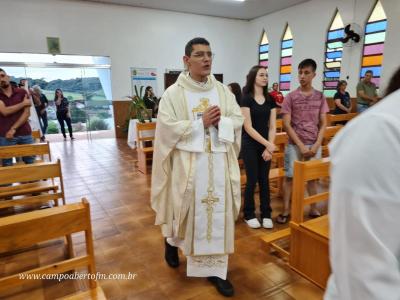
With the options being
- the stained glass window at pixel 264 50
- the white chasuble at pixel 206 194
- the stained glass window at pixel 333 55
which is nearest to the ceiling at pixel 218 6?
the stained glass window at pixel 264 50

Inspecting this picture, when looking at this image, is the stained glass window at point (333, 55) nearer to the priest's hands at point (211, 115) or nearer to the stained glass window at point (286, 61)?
the stained glass window at point (286, 61)

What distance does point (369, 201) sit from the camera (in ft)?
1.31

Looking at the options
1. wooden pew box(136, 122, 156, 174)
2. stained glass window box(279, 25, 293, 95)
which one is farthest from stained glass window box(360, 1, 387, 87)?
wooden pew box(136, 122, 156, 174)

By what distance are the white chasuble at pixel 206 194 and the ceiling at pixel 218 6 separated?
24.4 feet

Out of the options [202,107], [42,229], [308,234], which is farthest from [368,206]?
[308,234]

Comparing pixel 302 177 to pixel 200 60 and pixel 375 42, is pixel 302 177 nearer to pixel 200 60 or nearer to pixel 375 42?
pixel 200 60

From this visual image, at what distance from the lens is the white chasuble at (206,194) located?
5.65 ft

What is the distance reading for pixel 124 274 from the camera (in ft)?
6.53

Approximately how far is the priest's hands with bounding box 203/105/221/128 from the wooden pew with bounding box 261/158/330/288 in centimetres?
63

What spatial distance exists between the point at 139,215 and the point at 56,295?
1.23m

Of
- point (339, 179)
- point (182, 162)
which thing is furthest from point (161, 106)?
point (339, 179)

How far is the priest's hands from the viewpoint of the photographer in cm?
166

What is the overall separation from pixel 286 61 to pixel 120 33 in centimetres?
511

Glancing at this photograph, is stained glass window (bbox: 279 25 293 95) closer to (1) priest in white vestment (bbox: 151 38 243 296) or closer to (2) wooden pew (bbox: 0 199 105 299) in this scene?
(1) priest in white vestment (bbox: 151 38 243 296)
